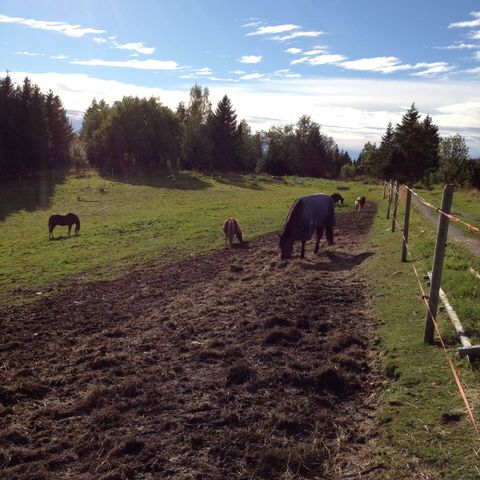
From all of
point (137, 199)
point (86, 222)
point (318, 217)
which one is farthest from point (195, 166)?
point (318, 217)

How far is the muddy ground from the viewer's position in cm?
461

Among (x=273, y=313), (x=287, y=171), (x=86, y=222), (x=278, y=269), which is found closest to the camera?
(x=273, y=313)

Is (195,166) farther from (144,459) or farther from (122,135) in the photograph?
(144,459)

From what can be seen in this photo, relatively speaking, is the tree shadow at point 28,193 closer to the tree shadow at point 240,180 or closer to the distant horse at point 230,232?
the tree shadow at point 240,180

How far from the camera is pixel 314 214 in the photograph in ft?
47.3

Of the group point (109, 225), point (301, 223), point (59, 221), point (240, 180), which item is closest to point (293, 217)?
point (301, 223)

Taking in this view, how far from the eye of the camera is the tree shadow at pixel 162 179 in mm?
48219

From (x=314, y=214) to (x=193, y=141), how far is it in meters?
52.7

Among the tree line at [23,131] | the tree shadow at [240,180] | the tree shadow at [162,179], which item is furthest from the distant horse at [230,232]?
the tree line at [23,131]

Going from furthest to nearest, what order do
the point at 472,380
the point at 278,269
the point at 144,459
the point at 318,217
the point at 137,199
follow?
the point at 137,199 < the point at 318,217 < the point at 278,269 < the point at 472,380 < the point at 144,459

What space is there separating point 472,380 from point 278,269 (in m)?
7.83

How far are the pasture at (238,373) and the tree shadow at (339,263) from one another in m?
0.08

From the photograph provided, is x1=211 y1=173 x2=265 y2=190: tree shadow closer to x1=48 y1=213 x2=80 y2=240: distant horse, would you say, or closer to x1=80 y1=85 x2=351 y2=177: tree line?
x1=80 y1=85 x2=351 y2=177: tree line

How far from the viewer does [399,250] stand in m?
12.9
